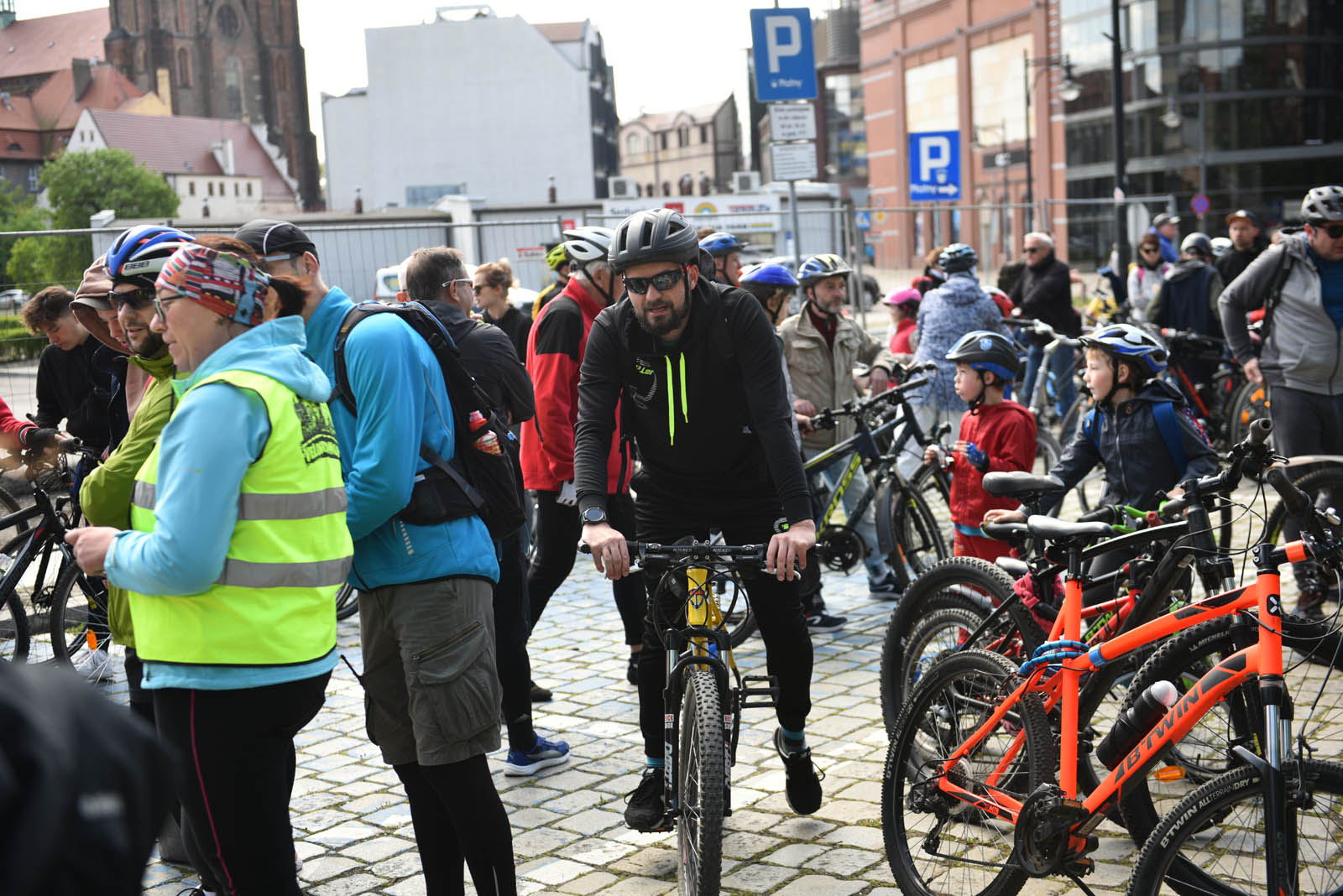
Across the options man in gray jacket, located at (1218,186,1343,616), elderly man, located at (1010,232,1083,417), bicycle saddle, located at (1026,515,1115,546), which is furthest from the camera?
elderly man, located at (1010,232,1083,417)

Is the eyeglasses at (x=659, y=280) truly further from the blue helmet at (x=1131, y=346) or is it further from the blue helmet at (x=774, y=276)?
the blue helmet at (x=774, y=276)

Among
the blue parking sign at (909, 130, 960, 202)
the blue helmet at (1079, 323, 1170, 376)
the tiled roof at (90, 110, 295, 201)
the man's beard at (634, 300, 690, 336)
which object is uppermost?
the tiled roof at (90, 110, 295, 201)

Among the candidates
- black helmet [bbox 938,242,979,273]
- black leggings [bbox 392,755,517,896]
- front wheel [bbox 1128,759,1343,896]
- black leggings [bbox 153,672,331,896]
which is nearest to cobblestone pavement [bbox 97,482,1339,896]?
black leggings [bbox 392,755,517,896]

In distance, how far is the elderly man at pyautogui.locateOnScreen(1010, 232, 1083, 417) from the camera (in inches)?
517

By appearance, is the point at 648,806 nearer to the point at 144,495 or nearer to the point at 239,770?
the point at 239,770

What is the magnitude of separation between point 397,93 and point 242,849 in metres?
71.6

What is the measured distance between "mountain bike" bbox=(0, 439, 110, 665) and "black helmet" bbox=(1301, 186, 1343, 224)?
6118mm

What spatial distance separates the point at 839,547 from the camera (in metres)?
7.91

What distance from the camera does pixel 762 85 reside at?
11.3 metres

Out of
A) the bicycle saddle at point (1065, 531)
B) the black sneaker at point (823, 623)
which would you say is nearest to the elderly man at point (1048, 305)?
the black sneaker at point (823, 623)

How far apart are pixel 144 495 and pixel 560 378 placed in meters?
3.11

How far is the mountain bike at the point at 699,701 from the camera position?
376cm

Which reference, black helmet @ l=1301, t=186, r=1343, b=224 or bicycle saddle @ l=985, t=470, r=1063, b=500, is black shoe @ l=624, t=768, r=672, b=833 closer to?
bicycle saddle @ l=985, t=470, r=1063, b=500

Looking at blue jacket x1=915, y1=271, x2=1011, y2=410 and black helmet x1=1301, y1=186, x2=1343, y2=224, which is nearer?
black helmet x1=1301, y1=186, x2=1343, y2=224
